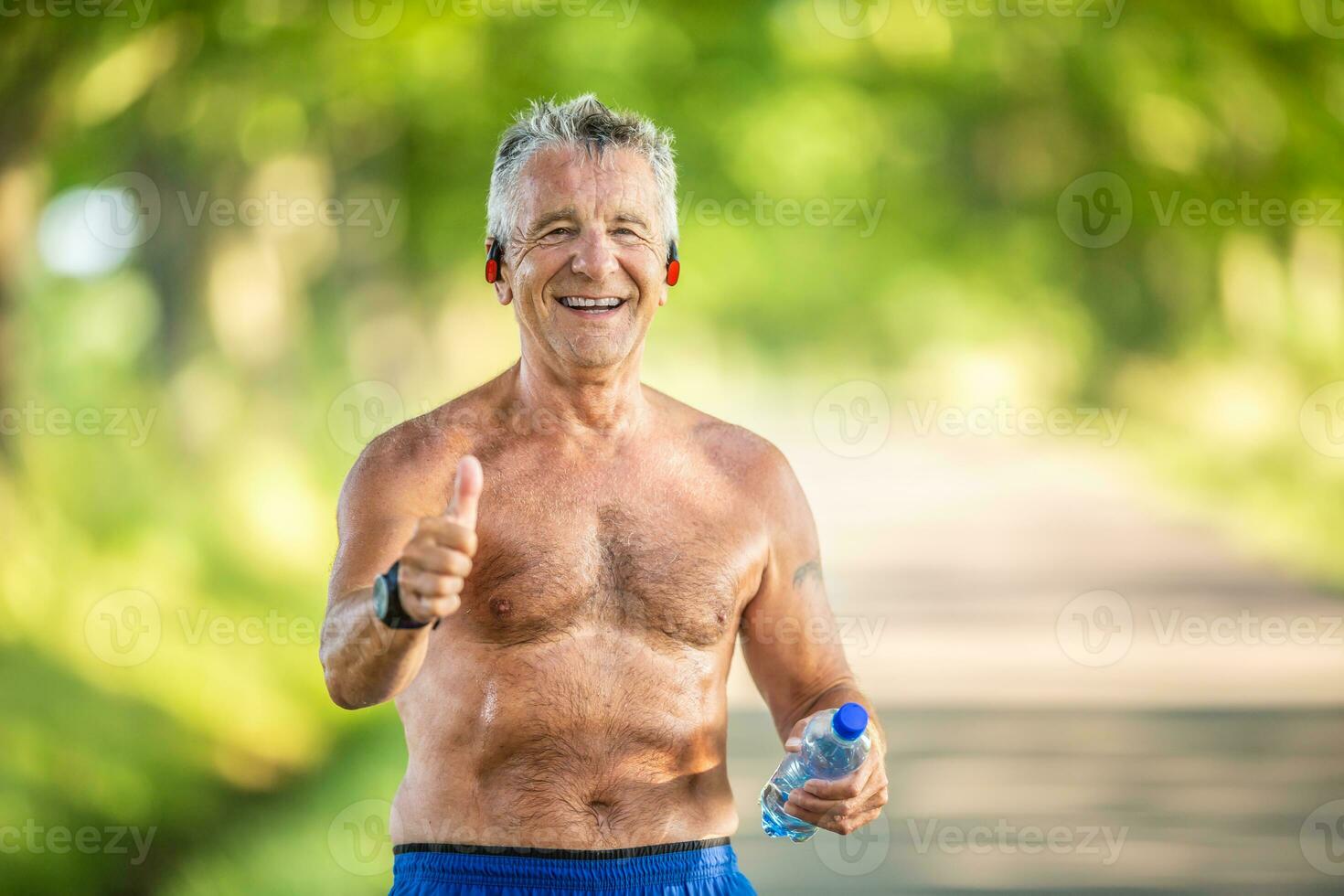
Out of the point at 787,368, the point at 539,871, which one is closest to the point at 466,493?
the point at 539,871

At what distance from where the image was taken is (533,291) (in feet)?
8.25

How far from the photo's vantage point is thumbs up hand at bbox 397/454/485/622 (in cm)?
194

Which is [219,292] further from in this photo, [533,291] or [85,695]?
[533,291]

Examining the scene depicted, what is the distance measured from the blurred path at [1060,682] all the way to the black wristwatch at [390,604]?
187 inches

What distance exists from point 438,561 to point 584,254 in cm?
73

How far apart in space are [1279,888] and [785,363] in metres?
6.19

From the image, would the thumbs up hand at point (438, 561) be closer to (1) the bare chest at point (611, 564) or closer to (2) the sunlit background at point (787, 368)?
(1) the bare chest at point (611, 564)

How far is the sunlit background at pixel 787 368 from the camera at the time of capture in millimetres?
6387

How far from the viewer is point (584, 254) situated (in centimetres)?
248

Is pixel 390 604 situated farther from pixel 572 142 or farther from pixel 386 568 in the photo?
pixel 572 142

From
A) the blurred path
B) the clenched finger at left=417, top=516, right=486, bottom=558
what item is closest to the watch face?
the clenched finger at left=417, top=516, right=486, bottom=558

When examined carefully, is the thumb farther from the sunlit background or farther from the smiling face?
the sunlit background

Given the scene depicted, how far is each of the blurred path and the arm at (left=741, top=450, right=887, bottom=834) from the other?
400 cm

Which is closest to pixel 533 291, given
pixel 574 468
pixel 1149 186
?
pixel 574 468
